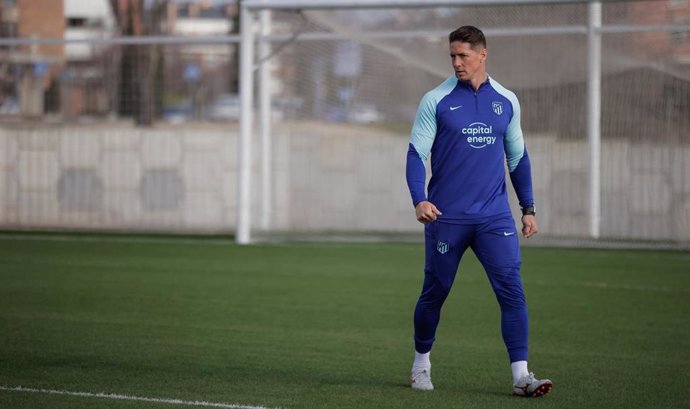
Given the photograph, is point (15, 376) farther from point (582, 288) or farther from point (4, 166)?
point (4, 166)

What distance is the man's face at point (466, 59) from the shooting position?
7.38m

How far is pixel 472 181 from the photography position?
7516 mm

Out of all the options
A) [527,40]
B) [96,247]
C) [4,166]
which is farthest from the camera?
[4,166]

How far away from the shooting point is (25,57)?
87.9ft

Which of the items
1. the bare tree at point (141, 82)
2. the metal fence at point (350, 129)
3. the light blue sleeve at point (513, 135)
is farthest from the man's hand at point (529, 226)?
the bare tree at point (141, 82)

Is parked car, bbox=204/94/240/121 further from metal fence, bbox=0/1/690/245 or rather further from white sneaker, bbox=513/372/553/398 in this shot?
white sneaker, bbox=513/372/553/398

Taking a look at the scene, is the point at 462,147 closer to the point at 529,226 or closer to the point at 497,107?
the point at 497,107

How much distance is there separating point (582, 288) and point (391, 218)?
7.08m

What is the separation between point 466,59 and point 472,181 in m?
0.70

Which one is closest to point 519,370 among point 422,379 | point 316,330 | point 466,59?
point 422,379

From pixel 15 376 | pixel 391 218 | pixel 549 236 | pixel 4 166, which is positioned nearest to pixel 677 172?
pixel 549 236

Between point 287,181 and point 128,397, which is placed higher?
point 287,181

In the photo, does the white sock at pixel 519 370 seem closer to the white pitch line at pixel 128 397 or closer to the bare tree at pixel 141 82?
the white pitch line at pixel 128 397

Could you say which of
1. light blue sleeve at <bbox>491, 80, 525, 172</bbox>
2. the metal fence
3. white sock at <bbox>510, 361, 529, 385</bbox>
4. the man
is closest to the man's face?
the man
